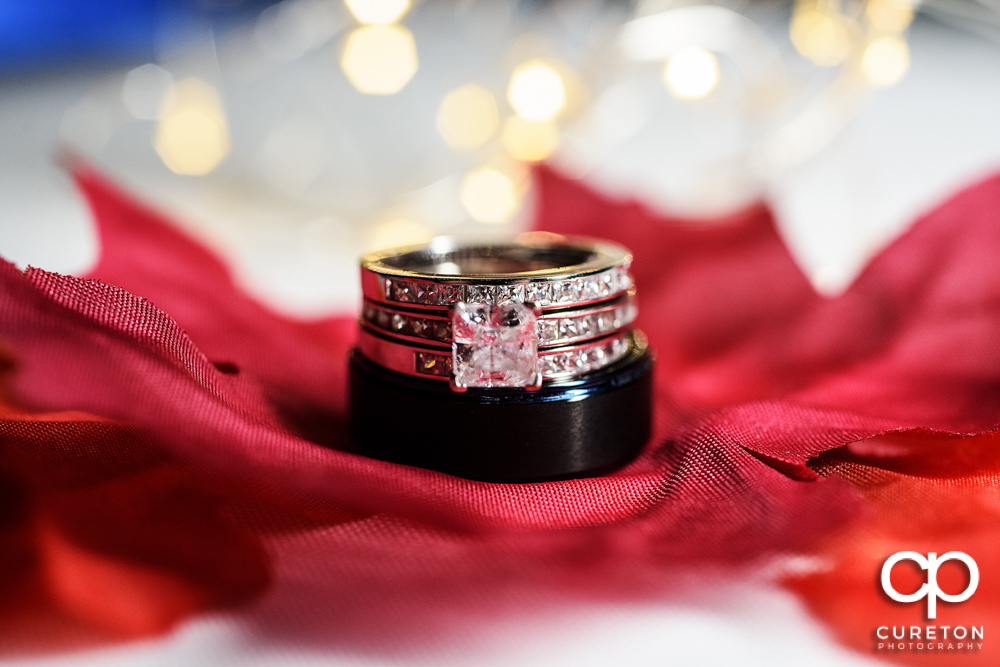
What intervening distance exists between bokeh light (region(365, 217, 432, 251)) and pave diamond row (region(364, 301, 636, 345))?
2.43ft

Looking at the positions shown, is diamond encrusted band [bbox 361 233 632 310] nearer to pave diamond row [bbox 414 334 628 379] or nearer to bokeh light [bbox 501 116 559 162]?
pave diamond row [bbox 414 334 628 379]

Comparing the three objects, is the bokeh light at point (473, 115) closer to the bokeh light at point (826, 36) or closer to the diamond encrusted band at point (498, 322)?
the bokeh light at point (826, 36)

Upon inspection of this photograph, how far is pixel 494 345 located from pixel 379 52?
3.03ft

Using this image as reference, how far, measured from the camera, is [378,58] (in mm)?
1380

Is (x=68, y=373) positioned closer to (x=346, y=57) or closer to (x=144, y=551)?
(x=144, y=551)

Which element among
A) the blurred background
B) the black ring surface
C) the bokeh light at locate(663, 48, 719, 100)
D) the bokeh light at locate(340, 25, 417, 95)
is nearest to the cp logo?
the black ring surface

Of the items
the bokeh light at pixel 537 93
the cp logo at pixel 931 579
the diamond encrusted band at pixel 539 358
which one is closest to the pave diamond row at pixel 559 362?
the diamond encrusted band at pixel 539 358

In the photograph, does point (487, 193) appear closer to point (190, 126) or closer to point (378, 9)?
point (378, 9)

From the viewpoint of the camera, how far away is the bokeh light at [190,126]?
1590 millimetres

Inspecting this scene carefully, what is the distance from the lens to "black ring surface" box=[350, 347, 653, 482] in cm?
62

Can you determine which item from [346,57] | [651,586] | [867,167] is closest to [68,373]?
[651,586]

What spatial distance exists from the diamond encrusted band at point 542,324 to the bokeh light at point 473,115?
90 centimetres

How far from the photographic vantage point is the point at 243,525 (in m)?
0.54

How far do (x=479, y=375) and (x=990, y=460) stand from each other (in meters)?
0.39
